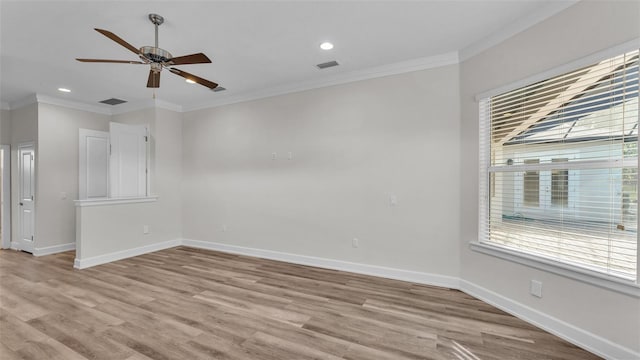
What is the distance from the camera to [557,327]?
233cm

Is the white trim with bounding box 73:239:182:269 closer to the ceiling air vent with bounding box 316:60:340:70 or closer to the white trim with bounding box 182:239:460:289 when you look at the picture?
the white trim with bounding box 182:239:460:289

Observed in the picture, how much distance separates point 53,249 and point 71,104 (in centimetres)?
268

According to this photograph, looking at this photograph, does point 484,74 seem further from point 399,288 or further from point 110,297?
point 110,297

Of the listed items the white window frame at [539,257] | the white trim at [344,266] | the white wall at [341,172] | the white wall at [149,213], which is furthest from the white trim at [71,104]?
the white window frame at [539,257]

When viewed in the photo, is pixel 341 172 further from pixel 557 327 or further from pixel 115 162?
pixel 115 162

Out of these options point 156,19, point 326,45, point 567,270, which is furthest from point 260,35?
point 567,270

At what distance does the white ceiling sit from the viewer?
241cm

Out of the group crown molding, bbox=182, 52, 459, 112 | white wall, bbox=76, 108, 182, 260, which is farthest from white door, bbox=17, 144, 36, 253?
crown molding, bbox=182, 52, 459, 112

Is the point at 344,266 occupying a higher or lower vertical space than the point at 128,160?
lower

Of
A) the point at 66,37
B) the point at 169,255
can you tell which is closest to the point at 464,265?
the point at 169,255

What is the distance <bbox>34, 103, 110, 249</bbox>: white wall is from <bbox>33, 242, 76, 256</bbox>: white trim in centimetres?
4

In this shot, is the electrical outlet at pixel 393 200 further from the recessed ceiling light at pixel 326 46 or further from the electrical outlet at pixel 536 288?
the recessed ceiling light at pixel 326 46

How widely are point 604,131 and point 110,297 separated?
192 inches

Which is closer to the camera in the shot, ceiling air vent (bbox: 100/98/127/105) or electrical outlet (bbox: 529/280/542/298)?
electrical outlet (bbox: 529/280/542/298)
